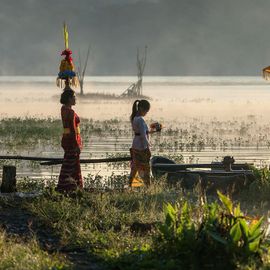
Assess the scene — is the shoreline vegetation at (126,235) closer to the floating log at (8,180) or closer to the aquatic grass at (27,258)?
the aquatic grass at (27,258)

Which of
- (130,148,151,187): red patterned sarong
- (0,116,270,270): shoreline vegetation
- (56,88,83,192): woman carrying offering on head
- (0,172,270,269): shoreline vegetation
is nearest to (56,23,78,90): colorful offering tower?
(56,88,83,192): woman carrying offering on head

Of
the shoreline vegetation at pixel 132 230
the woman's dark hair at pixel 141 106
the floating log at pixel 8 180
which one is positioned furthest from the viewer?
the floating log at pixel 8 180

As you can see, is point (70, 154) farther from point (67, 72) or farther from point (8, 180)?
point (67, 72)

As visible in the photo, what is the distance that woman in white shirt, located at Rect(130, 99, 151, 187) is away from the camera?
15562 millimetres

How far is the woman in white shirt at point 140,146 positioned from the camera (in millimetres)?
15562

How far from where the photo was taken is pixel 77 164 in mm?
15070

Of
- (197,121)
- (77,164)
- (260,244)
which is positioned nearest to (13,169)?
(77,164)

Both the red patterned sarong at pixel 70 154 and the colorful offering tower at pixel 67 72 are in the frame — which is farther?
the colorful offering tower at pixel 67 72

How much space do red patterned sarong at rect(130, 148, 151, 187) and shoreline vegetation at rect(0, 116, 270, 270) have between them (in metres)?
0.24

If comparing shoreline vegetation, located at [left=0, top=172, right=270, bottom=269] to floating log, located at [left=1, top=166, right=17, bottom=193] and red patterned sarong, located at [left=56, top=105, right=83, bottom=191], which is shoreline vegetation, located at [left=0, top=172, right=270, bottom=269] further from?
floating log, located at [left=1, top=166, right=17, bottom=193]

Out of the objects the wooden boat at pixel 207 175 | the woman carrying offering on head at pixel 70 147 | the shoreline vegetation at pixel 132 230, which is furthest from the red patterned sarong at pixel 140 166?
the woman carrying offering on head at pixel 70 147

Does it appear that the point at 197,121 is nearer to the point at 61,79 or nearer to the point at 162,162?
the point at 162,162

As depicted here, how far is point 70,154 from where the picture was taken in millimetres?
15008

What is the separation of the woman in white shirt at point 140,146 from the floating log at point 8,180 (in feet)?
6.71
